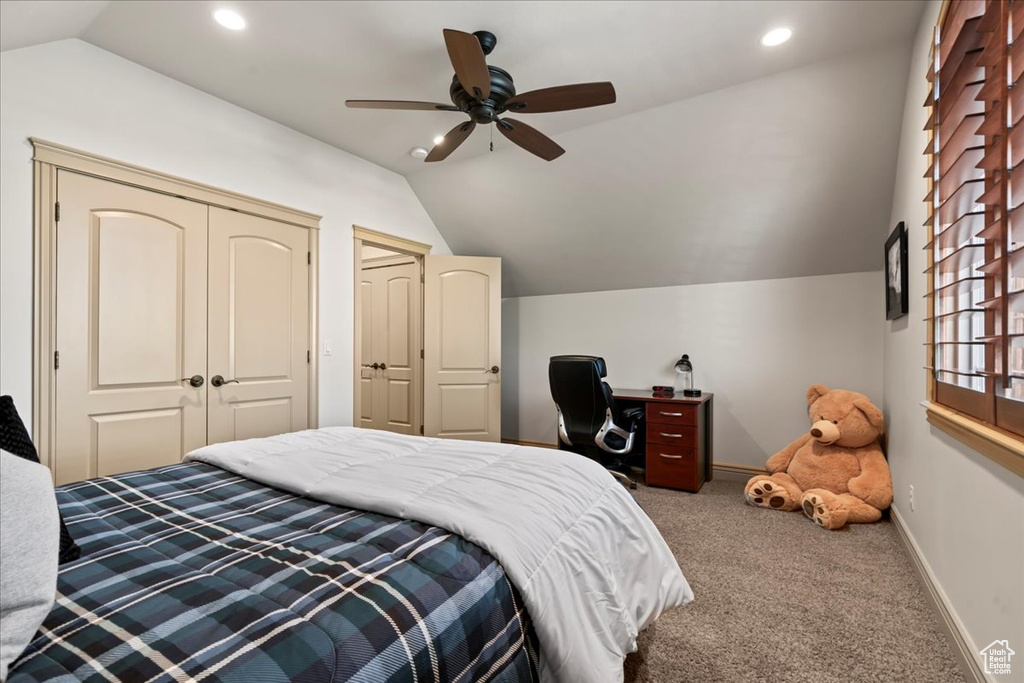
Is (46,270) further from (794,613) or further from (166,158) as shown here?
(794,613)

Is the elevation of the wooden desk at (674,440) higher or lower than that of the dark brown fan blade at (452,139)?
lower

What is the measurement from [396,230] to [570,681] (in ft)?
12.3

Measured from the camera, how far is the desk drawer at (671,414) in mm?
3623

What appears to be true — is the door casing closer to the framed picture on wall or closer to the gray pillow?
the gray pillow

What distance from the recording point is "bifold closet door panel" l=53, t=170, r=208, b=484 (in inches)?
91.7

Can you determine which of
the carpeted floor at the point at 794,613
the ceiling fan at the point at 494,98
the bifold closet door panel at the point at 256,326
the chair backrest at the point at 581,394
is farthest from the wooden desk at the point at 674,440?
the bifold closet door panel at the point at 256,326

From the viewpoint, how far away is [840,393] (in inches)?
130

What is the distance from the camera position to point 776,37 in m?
2.37

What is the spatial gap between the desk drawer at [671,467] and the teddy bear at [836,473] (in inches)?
15.6

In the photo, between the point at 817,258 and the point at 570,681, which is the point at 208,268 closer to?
the point at 570,681

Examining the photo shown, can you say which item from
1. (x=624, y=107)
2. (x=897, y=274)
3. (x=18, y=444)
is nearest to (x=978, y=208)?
(x=897, y=274)

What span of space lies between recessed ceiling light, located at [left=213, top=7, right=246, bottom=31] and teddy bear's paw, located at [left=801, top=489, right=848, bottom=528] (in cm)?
411

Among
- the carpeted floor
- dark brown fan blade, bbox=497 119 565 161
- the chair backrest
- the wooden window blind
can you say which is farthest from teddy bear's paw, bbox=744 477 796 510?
dark brown fan blade, bbox=497 119 565 161

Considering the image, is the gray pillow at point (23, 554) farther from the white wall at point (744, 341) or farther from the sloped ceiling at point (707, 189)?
the white wall at point (744, 341)
